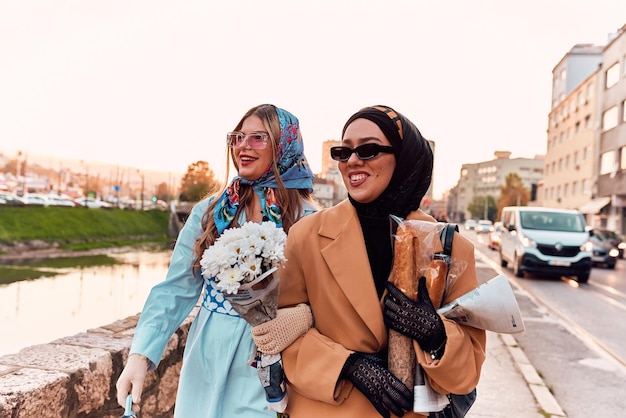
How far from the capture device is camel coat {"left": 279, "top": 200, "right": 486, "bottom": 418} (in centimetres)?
148

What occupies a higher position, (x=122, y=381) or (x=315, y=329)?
(x=315, y=329)

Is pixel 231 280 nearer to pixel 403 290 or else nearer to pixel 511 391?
pixel 403 290

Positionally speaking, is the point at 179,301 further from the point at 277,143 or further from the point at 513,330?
the point at 513,330

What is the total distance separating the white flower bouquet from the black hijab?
1.23 ft

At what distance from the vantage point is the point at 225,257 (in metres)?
1.42

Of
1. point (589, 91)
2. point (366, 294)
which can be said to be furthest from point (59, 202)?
point (366, 294)

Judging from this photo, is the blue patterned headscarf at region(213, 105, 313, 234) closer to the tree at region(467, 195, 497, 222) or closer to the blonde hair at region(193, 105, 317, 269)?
the blonde hair at region(193, 105, 317, 269)

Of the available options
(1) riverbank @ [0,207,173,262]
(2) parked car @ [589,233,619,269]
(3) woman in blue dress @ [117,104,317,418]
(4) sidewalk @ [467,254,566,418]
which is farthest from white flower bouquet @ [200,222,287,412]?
(1) riverbank @ [0,207,173,262]

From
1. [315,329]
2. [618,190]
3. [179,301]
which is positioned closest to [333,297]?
[315,329]

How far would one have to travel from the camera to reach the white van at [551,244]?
13.8 metres

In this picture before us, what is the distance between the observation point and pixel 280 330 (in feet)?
4.95

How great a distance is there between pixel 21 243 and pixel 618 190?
129ft

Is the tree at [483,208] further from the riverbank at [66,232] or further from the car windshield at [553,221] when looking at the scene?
the car windshield at [553,221]

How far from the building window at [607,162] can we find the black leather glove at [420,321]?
40.8 meters
